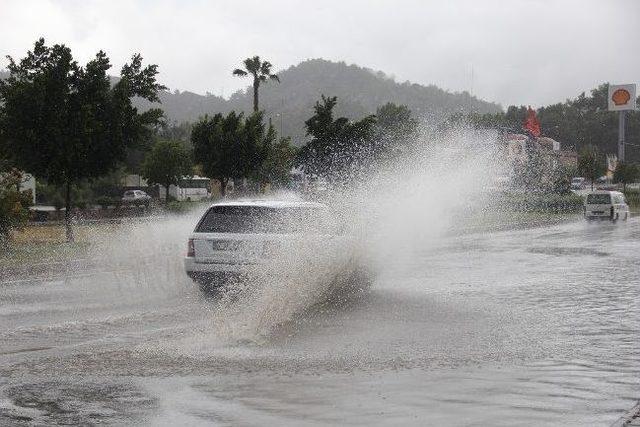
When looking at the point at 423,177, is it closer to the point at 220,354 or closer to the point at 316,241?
the point at 316,241

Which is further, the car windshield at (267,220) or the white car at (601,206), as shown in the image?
the white car at (601,206)

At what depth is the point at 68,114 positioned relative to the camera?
2605 cm

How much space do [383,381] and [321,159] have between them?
1422 inches

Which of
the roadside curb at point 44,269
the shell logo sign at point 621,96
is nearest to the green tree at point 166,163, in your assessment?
the roadside curb at point 44,269

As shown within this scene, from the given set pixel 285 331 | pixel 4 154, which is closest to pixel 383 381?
pixel 285 331

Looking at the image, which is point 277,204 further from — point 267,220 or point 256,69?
point 256,69

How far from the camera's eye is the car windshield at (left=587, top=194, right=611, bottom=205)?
1889 inches

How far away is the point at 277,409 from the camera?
22.1 feet

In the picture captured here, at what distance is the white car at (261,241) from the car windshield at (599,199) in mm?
37281

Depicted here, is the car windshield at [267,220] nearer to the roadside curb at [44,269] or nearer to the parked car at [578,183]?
the roadside curb at [44,269]

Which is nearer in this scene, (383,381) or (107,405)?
(107,405)

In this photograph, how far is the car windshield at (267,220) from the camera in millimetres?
12867

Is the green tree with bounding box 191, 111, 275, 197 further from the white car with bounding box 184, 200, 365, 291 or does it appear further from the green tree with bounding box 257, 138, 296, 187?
the white car with bounding box 184, 200, 365, 291

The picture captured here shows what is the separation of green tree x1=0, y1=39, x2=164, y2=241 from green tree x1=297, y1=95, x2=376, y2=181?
16542 mm
